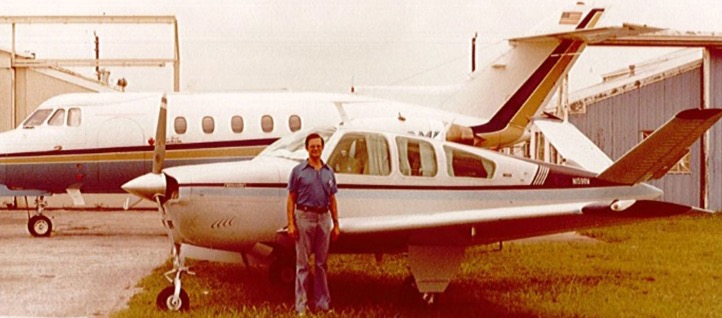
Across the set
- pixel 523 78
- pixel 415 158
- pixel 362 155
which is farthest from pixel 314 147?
pixel 523 78

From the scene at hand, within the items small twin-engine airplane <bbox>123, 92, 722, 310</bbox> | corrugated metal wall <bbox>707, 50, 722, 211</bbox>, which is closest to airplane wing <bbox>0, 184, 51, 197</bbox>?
small twin-engine airplane <bbox>123, 92, 722, 310</bbox>

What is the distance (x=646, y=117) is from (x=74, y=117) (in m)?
16.8

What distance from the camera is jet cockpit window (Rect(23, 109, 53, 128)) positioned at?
804 inches

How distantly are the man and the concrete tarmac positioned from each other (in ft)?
7.17

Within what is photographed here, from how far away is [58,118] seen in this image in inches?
801

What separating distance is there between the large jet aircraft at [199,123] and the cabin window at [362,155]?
8.25 meters

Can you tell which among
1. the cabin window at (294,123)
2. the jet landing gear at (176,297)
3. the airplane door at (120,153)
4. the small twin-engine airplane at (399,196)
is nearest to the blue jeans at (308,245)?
the small twin-engine airplane at (399,196)

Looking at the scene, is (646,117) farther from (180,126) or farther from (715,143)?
(180,126)

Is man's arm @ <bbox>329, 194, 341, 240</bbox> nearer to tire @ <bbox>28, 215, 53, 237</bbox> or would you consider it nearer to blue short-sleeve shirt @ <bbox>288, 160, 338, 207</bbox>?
blue short-sleeve shirt @ <bbox>288, 160, 338, 207</bbox>

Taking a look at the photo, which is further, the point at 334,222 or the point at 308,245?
the point at 334,222

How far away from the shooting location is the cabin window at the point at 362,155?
35.7 ft

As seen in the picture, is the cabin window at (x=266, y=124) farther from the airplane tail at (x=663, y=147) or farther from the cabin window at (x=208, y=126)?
the airplane tail at (x=663, y=147)

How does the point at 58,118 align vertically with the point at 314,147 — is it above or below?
above

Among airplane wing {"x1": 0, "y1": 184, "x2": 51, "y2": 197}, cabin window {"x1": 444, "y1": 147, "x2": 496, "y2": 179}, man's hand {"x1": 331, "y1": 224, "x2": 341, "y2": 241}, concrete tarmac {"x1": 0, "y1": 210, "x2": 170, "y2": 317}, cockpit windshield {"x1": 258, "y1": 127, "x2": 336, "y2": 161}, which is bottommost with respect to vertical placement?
concrete tarmac {"x1": 0, "y1": 210, "x2": 170, "y2": 317}
